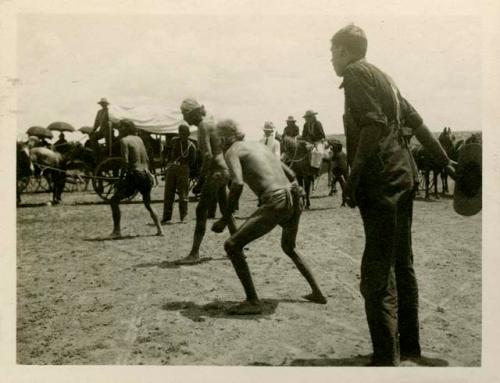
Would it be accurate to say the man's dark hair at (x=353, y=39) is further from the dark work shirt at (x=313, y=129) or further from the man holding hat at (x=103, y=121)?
the man holding hat at (x=103, y=121)

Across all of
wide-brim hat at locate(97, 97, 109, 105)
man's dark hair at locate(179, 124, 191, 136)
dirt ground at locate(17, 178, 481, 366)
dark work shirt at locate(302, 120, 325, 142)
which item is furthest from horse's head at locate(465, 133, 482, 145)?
man's dark hair at locate(179, 124, 191, 136)

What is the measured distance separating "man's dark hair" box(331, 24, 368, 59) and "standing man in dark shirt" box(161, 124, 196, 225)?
5.26 meters

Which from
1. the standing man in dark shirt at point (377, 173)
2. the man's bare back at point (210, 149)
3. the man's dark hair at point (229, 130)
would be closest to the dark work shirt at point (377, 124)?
the standing man in dark shirt at point (377, 173)

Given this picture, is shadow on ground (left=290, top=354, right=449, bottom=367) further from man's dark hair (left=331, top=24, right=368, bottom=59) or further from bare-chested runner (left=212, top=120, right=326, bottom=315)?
man's dark hair (left=331, top=24, right=368, bottom=59)

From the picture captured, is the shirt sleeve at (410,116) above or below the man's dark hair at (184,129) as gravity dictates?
below

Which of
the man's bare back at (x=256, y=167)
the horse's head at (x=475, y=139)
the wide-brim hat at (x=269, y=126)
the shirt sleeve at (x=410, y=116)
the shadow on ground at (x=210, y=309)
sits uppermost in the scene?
the wide-brim hat at (x=269, y=126)

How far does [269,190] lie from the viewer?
14.6ft

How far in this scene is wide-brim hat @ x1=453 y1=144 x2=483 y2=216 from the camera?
435cm

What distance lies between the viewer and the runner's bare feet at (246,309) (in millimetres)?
4633

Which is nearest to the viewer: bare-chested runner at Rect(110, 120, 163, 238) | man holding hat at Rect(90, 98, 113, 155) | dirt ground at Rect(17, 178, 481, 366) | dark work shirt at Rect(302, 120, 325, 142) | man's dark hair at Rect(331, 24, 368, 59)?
man's dark hair at Rect(331, 24, 368, 59)

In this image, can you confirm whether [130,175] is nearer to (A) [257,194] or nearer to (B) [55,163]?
(A) [257,194]

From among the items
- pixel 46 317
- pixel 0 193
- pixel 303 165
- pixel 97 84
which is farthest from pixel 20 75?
pixel 303 165

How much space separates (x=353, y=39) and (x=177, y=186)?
5655 millimetres

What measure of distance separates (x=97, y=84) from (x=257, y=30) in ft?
5.01
